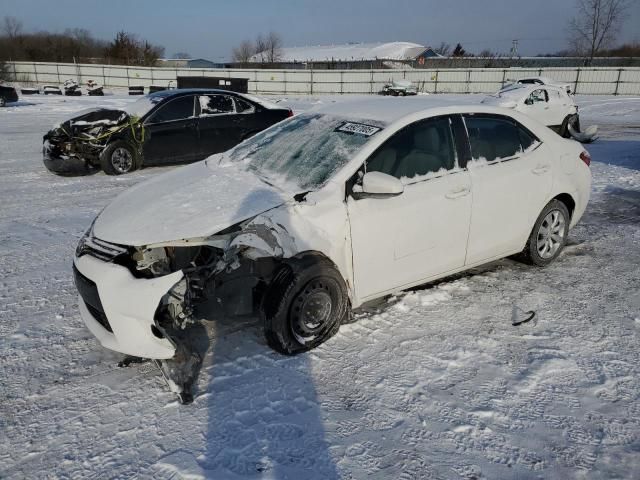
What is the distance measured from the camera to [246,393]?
115 inches

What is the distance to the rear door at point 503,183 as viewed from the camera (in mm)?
3953

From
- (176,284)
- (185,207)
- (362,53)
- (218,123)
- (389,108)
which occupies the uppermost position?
(362,53)

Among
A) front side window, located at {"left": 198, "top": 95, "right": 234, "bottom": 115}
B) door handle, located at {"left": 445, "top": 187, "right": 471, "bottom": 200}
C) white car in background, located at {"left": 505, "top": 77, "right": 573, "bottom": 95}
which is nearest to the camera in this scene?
door handle, located at {"left": 445, "top": 187, "right": 471, "bottom": 200}

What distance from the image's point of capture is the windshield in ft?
11.5

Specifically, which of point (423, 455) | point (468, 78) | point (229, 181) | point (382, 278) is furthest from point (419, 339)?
point (468, 78)

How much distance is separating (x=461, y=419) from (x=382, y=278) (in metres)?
1.15

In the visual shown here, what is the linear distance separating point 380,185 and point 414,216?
1.52 feet

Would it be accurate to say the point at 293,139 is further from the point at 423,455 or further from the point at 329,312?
the point at 423,455

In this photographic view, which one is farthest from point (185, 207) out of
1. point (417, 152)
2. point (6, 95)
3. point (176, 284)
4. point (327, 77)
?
point (327, 77)

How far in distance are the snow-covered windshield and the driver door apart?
659 cm

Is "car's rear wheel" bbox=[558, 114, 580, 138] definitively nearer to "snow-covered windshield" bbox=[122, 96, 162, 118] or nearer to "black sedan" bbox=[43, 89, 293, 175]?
"black sedan" bbox=[43, 89, 293, 175]

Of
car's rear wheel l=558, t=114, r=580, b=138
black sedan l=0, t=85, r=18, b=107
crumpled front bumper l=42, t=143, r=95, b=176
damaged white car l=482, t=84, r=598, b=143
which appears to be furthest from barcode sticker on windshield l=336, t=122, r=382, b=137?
black sedan l=0, t=85, r=18, b=107

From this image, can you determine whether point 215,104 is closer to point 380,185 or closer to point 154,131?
point 154,131

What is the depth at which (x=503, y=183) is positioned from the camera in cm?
405
